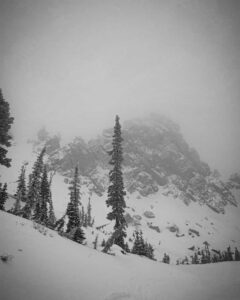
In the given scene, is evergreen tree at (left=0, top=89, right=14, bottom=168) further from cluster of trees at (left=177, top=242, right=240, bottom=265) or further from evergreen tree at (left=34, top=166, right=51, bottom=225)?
cluster of trees at (left=177, top=242, right=240, bottom=265)

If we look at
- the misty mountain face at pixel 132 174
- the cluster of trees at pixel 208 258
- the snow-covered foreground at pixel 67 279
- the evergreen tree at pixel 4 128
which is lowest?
the cluster of trees at pixel 208 258

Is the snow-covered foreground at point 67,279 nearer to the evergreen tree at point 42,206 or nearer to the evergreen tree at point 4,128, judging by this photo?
the evergreen tree at point 4,128

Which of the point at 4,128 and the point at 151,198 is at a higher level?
the point at 151,198

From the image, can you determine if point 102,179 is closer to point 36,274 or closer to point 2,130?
point 2,130

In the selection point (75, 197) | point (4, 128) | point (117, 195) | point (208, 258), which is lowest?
point (208, 258)

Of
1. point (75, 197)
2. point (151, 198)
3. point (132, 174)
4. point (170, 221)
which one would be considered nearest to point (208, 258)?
point (170, 221)

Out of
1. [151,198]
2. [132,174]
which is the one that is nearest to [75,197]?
[151,198]

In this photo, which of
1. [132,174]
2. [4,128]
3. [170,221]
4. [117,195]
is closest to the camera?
[4,128]

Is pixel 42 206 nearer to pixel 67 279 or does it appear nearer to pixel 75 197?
pixel 75 197

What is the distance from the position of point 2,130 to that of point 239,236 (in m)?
167

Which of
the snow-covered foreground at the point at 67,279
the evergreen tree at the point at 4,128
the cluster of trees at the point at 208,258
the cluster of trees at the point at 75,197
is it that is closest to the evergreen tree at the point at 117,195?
the cluster of trees at the point at 75,197

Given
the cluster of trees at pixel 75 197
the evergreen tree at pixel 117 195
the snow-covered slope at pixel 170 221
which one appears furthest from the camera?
the snow-covered slope at pixel 170 221

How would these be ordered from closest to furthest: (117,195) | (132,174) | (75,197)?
1. (117,195)
2. (75,197)
3. (132,174)

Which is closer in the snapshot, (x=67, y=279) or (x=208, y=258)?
(x=67, y=279)
